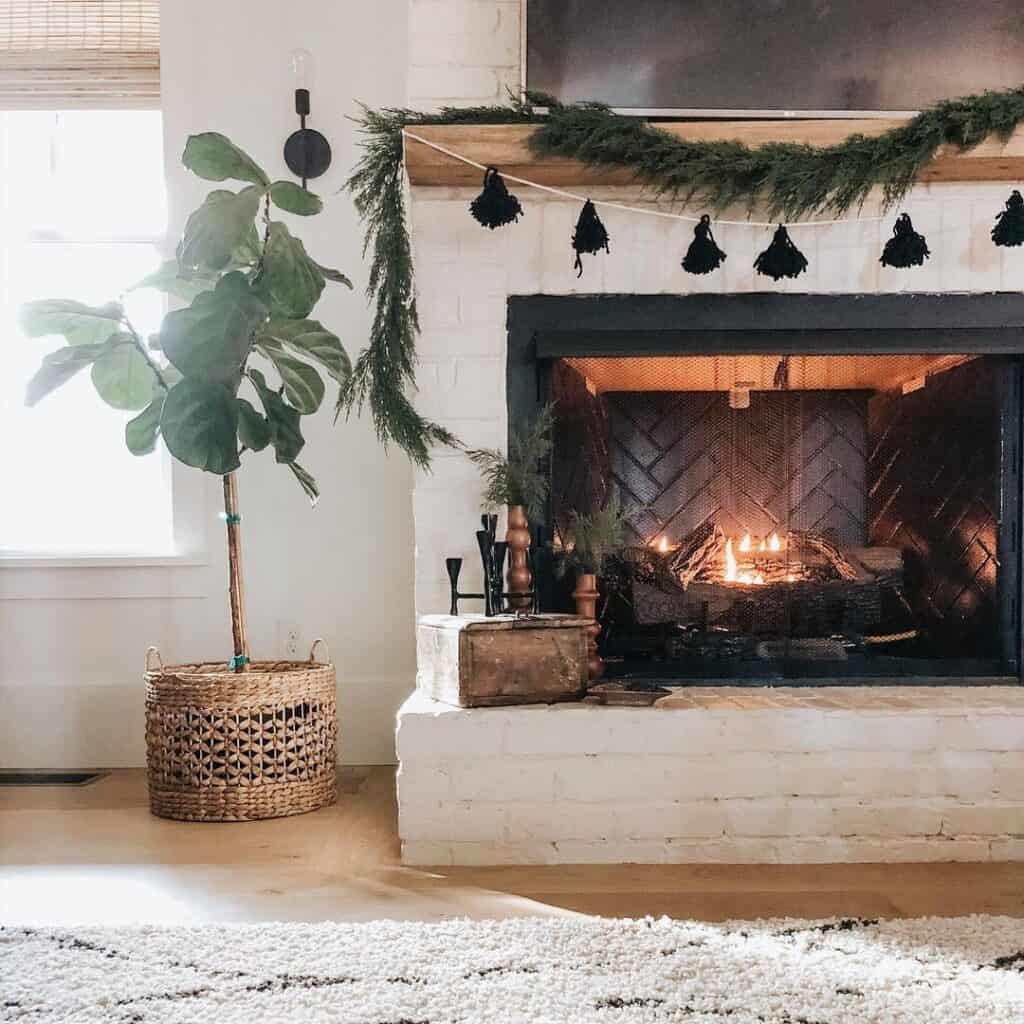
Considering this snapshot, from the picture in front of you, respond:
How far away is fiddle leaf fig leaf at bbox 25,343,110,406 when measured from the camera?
8.55 feet

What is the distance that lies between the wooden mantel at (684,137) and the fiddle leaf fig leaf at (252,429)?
697mm

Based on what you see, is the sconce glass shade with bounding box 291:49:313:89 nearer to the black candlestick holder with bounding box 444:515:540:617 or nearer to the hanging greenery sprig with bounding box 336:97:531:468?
the hanging greenery sprig with bounding box 336:97:531:468

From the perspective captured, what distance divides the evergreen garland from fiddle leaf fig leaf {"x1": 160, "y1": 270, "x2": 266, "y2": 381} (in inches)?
11.9

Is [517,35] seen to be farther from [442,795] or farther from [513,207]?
[442,795]

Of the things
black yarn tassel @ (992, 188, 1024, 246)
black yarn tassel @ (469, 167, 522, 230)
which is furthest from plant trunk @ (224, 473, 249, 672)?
black yarn tassel @ (992, 188, 1024, 246)

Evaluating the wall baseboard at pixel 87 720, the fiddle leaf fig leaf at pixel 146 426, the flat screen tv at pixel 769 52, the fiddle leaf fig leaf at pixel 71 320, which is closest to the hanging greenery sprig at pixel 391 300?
the flat screen tv at pixel 769 52

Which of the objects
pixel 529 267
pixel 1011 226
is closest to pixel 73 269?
pixel 529 267

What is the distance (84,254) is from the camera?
343cm

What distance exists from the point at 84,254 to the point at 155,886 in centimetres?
210

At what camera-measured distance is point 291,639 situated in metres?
3.27

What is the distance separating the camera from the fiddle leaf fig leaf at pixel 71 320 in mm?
2672

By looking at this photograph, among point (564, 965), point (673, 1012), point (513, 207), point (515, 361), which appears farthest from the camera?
point (515, 361)

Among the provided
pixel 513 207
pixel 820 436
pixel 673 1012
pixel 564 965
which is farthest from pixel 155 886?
pixel 820 436

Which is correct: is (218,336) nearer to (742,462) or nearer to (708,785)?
(742,462)
